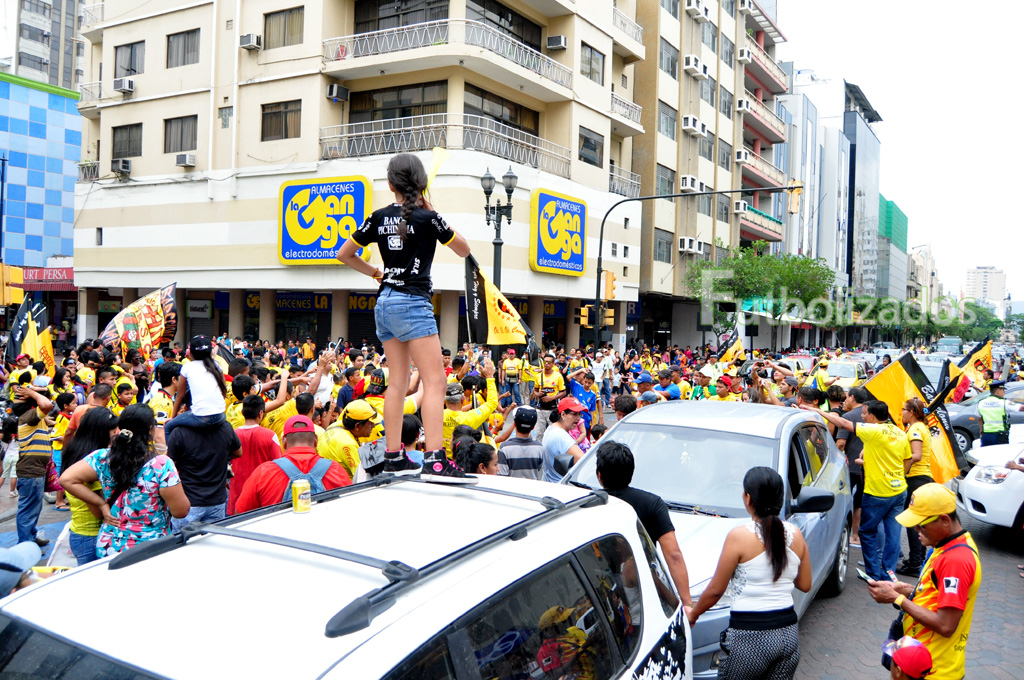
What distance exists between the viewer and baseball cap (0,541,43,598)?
269cm

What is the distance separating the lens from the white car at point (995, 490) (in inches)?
347

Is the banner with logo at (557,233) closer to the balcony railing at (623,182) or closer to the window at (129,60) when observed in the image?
the balcony railing at (623,182)

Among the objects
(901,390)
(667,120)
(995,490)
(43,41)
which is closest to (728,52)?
(667,120)

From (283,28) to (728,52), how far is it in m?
27.6

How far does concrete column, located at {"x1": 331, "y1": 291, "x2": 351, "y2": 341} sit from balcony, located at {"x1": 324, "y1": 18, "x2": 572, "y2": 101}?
26.7 feet

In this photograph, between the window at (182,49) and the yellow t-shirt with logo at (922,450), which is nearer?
the yellow t-shirt with logo at (922,450)

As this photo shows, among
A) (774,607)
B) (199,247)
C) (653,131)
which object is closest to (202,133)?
(199,247)

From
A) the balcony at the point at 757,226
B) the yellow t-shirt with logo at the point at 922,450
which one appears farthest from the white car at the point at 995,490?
the balcony at the point at 757,226

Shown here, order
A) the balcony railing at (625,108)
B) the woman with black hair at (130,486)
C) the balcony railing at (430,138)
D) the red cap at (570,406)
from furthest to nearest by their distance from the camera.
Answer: the balcony railing at (625,108) < the balcony railing at (430,138) < the red cap at (570,406) < the woman with black hair at (130,486)

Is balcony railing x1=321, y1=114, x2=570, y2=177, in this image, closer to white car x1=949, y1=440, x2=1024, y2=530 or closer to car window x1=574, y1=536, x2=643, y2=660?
white car x1=949, y1=440, x2=1024, y2=530

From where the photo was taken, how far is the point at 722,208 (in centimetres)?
4619

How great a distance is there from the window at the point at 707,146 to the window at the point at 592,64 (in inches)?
454

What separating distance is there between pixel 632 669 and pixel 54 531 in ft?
26.1

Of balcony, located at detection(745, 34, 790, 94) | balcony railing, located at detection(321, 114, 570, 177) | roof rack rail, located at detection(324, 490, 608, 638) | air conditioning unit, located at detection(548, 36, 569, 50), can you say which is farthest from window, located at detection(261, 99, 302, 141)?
balcony, located at detection(745, 34, 790, 94)
